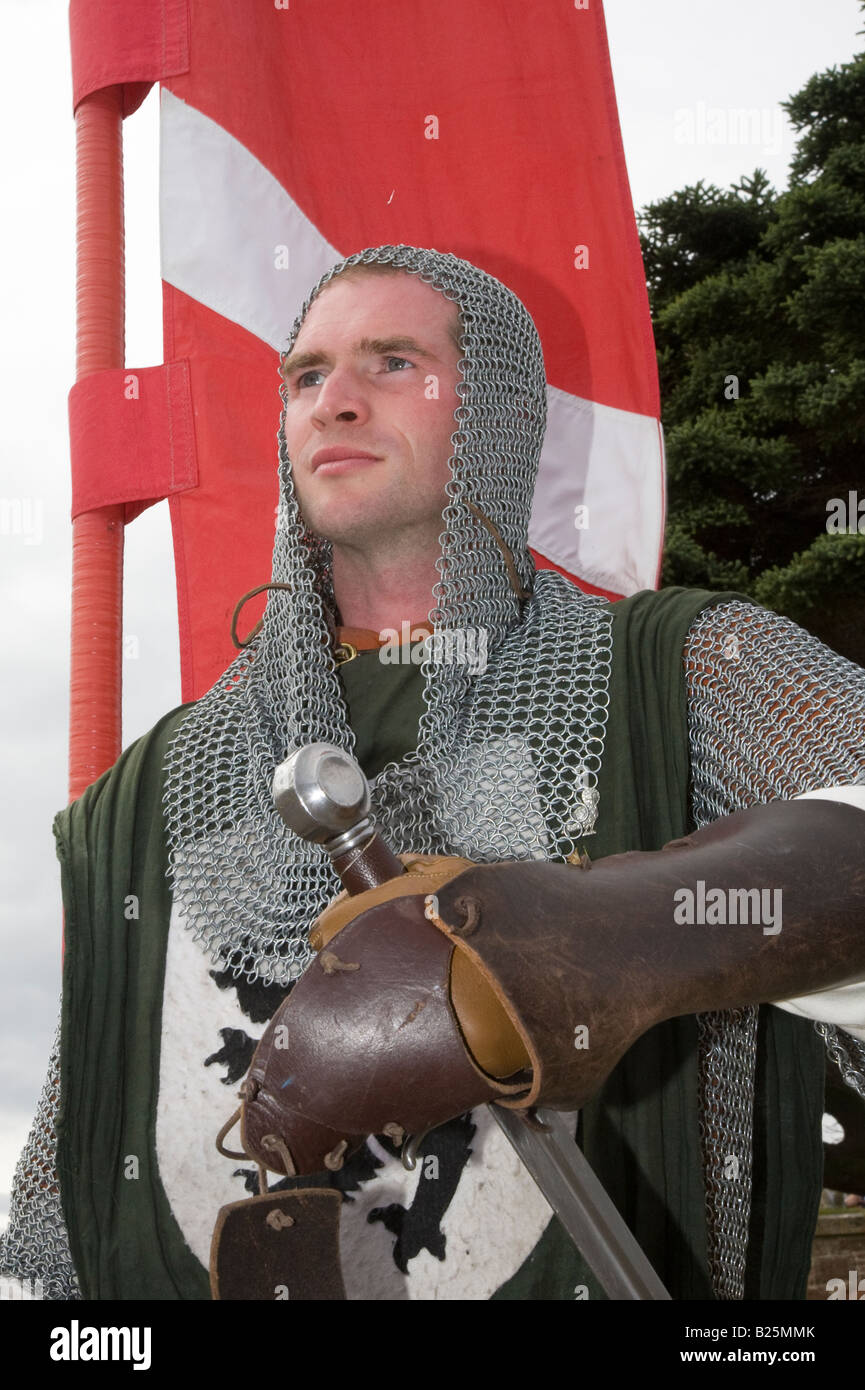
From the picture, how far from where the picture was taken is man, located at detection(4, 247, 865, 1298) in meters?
2.00

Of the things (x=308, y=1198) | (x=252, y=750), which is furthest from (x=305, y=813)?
(x=252, y=750)

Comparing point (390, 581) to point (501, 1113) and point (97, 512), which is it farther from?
point (97, 512)

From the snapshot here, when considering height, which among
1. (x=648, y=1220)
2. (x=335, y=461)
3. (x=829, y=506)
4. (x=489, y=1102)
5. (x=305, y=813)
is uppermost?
(x=829, y=506)

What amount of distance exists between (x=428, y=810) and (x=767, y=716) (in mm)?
567

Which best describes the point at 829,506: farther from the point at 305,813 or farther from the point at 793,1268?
the point at 305,813

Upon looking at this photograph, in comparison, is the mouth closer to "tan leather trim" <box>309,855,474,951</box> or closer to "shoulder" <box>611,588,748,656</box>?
"shoulder" <box>611,588,748,656</box>

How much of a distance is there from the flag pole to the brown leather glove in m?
2.04

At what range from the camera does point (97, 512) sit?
3549mm

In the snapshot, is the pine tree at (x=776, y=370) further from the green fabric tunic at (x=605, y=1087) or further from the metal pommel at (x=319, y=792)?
the metal pommel at (x=319, y=792)

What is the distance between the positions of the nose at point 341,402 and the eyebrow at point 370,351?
0.06m

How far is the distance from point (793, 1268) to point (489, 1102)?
970mm

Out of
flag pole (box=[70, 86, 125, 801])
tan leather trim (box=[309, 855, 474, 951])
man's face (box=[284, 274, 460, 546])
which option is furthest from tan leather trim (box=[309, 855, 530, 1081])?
flag pole (box=[70, 86, 125, 801])

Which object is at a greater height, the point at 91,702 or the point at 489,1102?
the point at 91,702

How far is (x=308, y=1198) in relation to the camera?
4.99 ft
